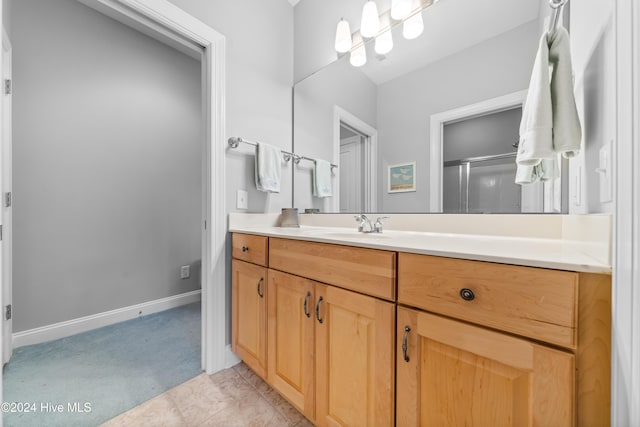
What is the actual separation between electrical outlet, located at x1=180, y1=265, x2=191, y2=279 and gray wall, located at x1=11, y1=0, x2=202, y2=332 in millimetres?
49

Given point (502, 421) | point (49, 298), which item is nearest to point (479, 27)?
point (502, 421)

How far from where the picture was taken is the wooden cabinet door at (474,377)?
20.1 inches

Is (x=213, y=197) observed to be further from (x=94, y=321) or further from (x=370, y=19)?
(x=94, y=321)

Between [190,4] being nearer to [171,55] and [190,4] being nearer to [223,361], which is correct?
[171,55]

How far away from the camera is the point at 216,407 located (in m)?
1.18

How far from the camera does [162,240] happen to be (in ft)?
7.67

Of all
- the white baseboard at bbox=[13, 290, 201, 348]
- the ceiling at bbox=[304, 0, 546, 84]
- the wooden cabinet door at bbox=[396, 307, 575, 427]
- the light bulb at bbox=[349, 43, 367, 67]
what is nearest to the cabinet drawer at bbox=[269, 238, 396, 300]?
the wooden cabinet door at bbox=[396, 307, 575, 427]

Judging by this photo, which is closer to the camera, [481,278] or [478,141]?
[481,278]

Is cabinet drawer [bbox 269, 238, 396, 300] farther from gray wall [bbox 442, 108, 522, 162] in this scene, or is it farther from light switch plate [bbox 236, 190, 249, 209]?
gray wall [bbox 442, 108, 522, 162]

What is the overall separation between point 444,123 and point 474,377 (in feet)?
3.58

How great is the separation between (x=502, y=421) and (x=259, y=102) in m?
1.89

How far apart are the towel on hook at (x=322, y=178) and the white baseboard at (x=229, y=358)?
117 centimetres

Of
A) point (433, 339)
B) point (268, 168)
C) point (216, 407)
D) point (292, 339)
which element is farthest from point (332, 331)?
point (268, 168)

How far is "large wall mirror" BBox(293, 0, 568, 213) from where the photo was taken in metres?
1.04
